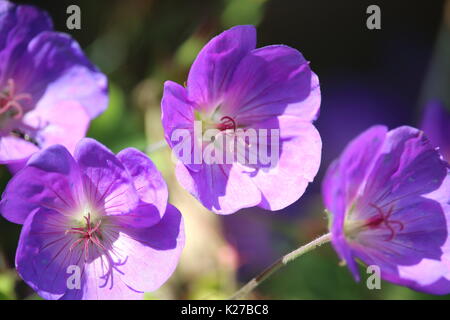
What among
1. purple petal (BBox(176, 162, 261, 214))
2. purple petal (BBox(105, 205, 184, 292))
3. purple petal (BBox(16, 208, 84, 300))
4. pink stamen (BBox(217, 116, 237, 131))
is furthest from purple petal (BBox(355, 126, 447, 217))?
purple petal (BBox(16, 208, 84, 300))

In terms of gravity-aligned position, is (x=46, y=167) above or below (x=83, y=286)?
above

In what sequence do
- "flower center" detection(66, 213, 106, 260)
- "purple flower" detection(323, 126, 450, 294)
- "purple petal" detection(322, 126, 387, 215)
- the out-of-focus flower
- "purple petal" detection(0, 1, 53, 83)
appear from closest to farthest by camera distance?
"purple petal" detection(322, 126, 387, 215)
"purple flower" detection(323, 126, 450, 294)
"flower center" detection(66, 213, 106, 260)
"purple petal" detection(0, 1, 53, 83)
the out-of-focus flower

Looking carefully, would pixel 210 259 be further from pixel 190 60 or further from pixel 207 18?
pixel 207 18

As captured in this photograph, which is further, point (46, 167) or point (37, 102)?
point (37, 102)

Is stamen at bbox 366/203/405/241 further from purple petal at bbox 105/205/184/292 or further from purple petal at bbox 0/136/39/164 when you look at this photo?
purple petal at bbox 0/136/39/164

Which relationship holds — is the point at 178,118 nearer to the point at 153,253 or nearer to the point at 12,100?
the point at 153,253

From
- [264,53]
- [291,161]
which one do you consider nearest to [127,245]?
[291,161]

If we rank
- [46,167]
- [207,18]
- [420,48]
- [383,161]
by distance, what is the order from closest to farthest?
[46,167]
[383,161]
[207,18]
[420,48]

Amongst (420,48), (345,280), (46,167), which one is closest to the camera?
(46,167)
